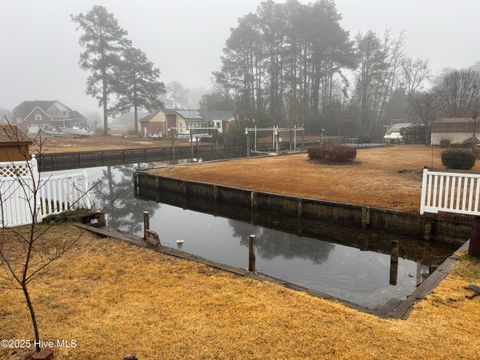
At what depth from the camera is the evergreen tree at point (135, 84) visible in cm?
5634

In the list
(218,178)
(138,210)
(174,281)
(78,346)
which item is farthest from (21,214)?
(218,178)

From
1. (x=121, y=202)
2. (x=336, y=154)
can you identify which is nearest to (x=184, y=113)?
(x=336, y=154)

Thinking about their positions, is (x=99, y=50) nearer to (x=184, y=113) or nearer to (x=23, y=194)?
(x=184, y=113)

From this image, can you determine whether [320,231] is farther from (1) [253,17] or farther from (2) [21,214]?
(1) [253,17]

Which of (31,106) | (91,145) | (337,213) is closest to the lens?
(337,213)

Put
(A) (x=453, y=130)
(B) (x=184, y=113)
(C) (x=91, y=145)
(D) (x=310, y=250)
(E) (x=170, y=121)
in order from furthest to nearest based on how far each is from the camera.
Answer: (B) (x=184, y=113)
(E) (x=170, y=121)
(C) (x=91, y=145)
(A) (x=453, y=130)
(D) (x=310, y=250)

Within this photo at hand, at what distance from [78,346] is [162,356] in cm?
99

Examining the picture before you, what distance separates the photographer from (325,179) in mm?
17828

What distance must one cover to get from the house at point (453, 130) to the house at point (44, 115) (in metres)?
63.2

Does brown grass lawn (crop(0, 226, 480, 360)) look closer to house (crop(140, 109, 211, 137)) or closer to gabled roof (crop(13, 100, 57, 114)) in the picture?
house (crop(140, 109, 211, 137))

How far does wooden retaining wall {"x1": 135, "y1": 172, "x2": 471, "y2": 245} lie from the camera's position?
10586 millimetres

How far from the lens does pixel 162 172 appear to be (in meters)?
21.6

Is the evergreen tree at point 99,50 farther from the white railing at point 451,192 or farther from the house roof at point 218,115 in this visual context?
the white railing at point 451,192

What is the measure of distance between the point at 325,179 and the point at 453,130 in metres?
26.3
